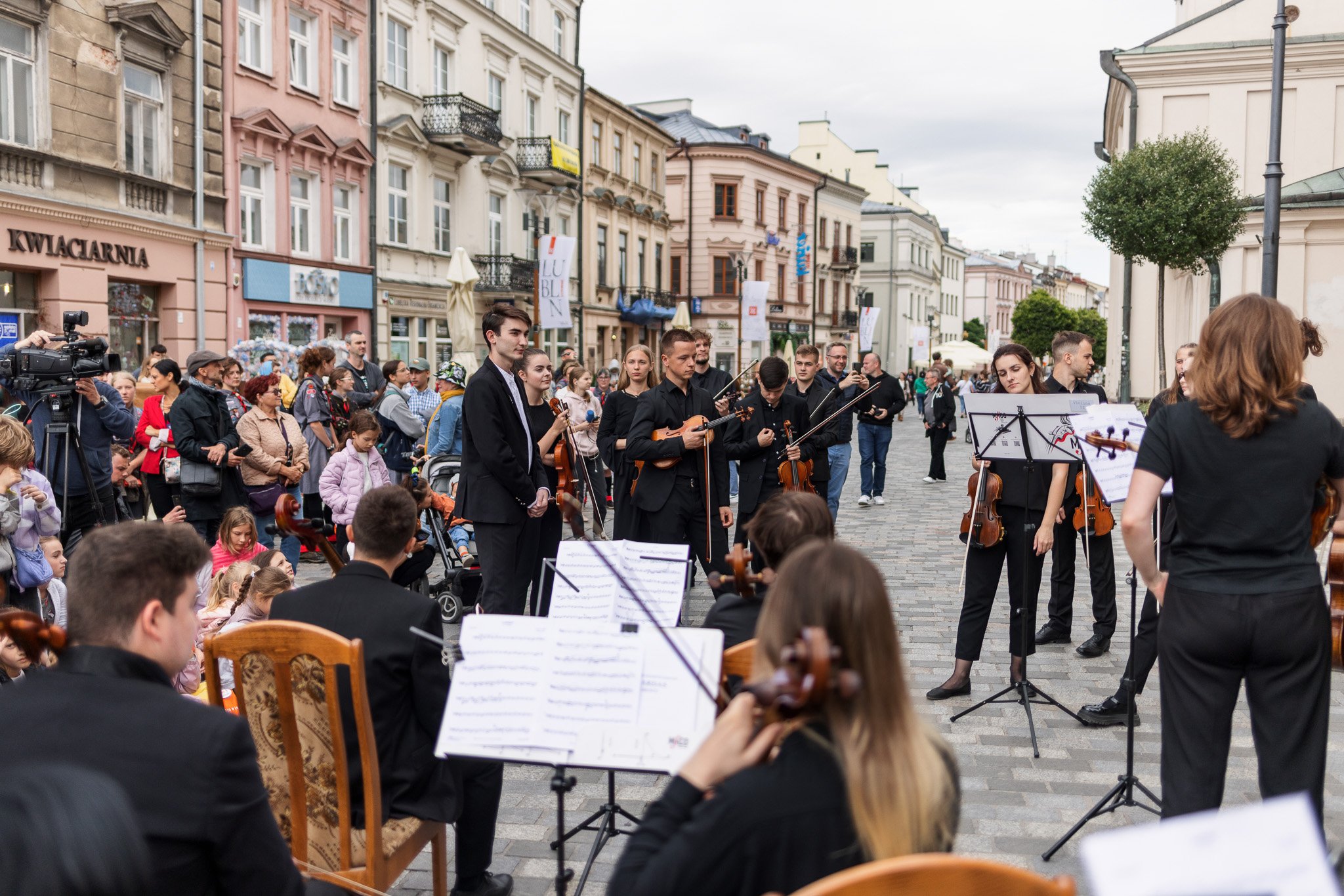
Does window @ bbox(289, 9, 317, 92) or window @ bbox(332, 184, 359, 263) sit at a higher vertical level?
window @ bbox(289, 9, 317, 92)

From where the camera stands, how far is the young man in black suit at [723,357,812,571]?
8.97 m

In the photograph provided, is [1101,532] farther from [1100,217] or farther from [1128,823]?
[1100,217]

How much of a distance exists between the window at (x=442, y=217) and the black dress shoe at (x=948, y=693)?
2252cm

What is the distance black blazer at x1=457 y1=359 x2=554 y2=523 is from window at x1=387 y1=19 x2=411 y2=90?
67.1 ft

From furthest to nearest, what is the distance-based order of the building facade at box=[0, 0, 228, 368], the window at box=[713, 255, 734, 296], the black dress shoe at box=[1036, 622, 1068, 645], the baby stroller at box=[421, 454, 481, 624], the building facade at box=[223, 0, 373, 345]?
the window at box=[713, 255, 734, 296], the building facade at box=[223, 0, 373, 345], the building facade at box=[0, 0, 228, 368], the baby stroller at box=[421, 454, 481, 624], the black dress shoe at box=[1036, 622, 1068, 645]

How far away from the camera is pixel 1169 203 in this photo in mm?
20828

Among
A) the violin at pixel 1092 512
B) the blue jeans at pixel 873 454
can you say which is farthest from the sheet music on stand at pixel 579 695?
the blue jeans at pixel 873 454

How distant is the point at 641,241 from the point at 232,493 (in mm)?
34764

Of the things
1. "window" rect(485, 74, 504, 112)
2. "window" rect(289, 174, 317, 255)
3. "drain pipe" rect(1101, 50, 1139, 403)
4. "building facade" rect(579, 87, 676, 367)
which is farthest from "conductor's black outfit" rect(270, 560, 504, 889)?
"building facade" rect(579, 87, 676, 367)

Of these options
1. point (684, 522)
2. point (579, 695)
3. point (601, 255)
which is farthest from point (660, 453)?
point (601, 255)

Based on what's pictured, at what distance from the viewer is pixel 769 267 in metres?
54.9

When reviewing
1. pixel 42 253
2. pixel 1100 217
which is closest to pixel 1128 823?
pixel 42 253

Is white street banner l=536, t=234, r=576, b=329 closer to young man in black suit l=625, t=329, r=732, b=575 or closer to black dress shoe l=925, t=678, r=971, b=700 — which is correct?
young man in black suit l=625, t=329, r=732, b=575

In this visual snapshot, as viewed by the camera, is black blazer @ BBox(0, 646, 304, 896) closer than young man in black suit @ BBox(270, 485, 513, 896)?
Yes
